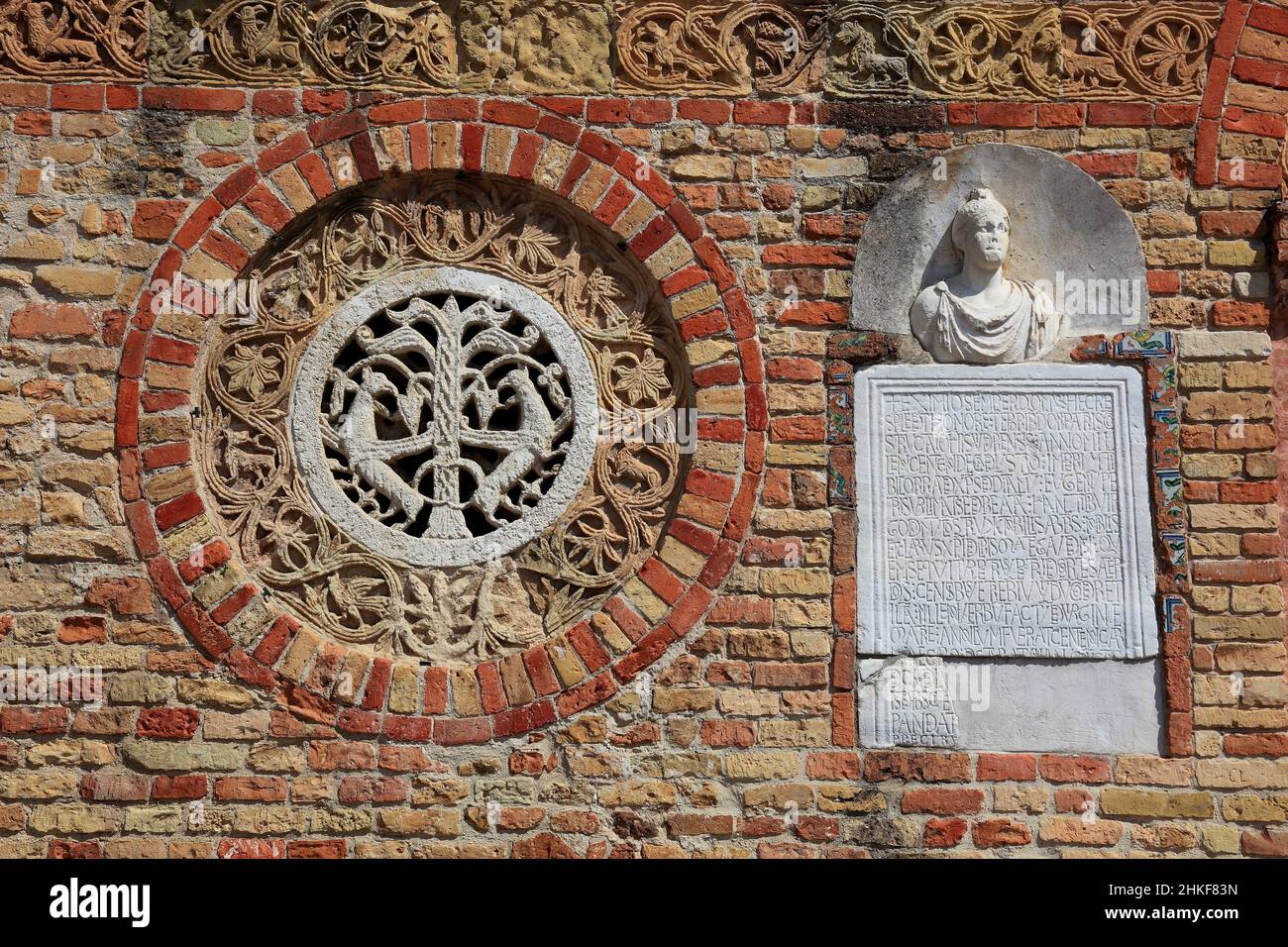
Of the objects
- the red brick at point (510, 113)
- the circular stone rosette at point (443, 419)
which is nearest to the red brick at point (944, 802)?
the circular stone rosette at point (443, 419)

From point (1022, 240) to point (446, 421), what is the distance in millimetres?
2246

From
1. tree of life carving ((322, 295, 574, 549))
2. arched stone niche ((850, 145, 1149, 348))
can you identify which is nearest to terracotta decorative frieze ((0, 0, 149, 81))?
tree of life carving ((322, 295, 574, 549))

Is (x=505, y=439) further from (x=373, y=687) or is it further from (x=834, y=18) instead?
(x=834, y=18)

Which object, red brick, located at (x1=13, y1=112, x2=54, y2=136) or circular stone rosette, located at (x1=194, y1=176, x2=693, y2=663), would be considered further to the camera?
red brick, located at (x1=13, y1=112, x2=54, y2=136)

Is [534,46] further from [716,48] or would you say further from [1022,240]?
[1022,240]

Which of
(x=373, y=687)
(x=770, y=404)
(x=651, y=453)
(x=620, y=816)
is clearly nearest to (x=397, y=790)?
(x=373, y=687)

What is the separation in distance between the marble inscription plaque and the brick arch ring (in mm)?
503

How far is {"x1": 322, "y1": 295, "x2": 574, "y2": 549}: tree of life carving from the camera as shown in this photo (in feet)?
18.0

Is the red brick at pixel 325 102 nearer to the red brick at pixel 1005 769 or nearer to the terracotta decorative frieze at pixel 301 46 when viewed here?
the terracotta decorative frieze at pixel 301 46

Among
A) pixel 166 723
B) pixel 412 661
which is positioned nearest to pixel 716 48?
pixel 412 661

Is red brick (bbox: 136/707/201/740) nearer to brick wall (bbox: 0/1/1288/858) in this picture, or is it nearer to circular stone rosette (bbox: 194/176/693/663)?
brick wall (bbox: 0/1/1288/858)

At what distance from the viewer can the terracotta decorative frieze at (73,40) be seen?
562 cm

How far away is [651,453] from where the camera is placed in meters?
5.55

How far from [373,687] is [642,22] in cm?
264
